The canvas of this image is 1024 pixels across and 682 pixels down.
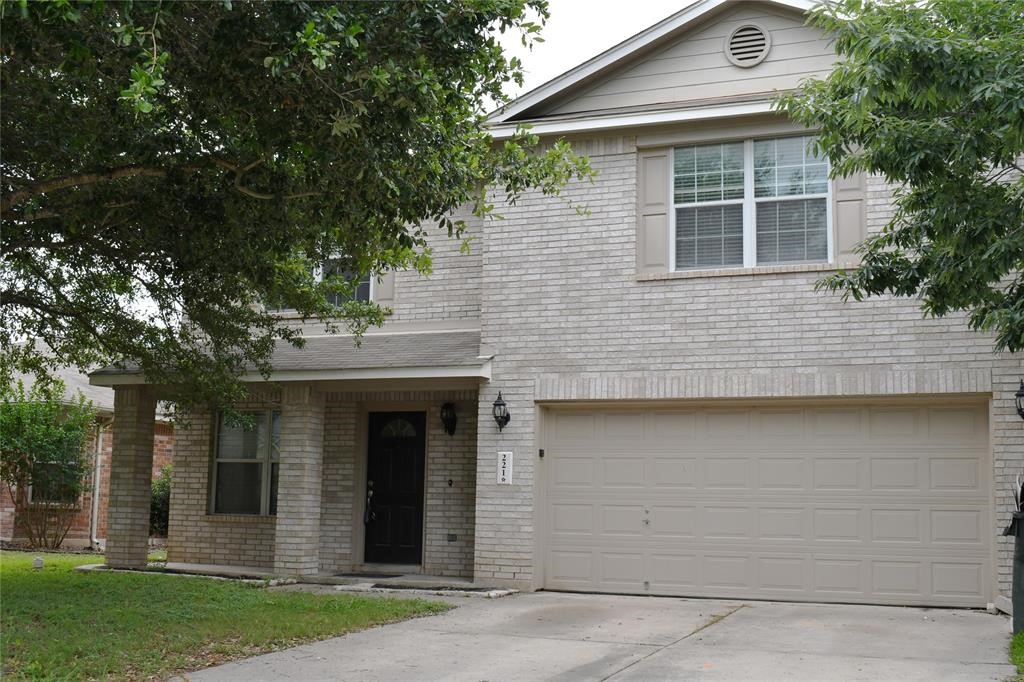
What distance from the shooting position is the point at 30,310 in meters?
12.5

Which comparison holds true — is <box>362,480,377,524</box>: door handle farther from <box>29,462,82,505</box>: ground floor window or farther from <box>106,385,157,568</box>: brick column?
<box>29,462,82,505</box>: ground floor window

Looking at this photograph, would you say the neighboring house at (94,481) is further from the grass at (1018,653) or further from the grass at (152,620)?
the grass at (1018,653)

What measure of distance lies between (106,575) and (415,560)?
4.07 m

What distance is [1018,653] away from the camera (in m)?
8.50

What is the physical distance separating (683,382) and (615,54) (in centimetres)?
425

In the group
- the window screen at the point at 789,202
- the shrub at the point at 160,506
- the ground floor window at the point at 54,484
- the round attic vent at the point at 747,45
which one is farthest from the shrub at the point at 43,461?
the round attic vent at the point at 747,45

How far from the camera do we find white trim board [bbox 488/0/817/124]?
13.1 metres

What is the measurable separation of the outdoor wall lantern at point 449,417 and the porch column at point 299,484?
5.68 ft

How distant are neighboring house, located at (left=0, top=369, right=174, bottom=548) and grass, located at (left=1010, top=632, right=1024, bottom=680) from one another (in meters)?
15.1

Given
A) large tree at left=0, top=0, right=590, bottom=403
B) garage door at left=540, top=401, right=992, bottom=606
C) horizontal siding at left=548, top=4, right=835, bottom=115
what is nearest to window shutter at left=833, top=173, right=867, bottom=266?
horizontal siding at left=548, top=4, right=835, bottom=115

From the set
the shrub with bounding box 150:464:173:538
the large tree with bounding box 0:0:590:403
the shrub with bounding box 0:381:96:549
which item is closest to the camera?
the large tree with bounding box 0:0:590:403

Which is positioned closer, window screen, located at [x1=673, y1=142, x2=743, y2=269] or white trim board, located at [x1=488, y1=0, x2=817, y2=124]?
window screen, located at [x1=673, y1=142, x2=743, y2=269]

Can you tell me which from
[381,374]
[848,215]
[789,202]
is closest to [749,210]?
[789,202]

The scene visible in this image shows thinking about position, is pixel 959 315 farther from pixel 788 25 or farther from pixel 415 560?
pixel 415 560
